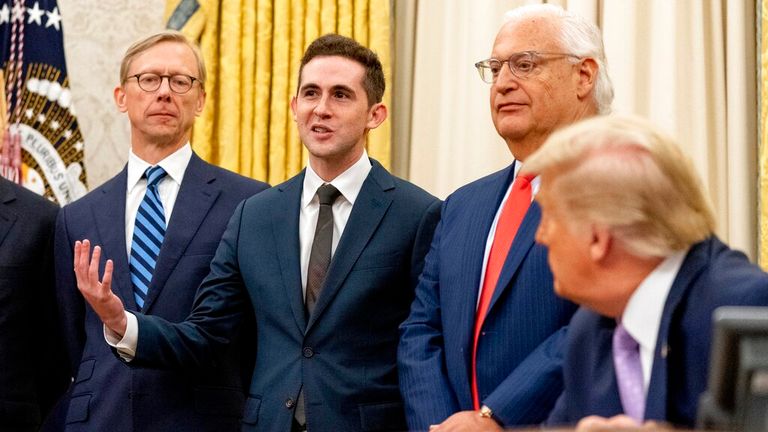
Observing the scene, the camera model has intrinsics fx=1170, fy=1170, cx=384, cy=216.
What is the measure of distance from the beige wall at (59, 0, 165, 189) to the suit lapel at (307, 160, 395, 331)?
208 centimetres

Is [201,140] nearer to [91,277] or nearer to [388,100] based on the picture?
[388,100]

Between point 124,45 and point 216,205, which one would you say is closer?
point 216,205

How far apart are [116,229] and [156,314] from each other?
1.09ft

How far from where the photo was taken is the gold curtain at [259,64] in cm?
487

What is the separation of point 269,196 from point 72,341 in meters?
0.82

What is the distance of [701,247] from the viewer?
198 cm

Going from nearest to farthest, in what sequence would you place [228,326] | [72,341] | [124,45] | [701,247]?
1. [701,247]
2. [228,326]
3. [72,341]
4. [124,45]

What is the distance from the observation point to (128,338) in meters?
3.29

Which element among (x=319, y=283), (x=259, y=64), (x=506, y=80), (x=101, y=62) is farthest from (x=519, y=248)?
(x=101, y=62)

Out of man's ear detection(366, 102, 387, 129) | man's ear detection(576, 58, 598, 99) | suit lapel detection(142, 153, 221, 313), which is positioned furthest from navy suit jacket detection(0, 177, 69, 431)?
man's ear detection(576, 58, 598, 99)

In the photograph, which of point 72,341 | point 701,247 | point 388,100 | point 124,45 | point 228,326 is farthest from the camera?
point 124,45

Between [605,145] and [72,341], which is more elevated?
[605,145]

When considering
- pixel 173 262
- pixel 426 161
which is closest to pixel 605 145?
pixel 173 262

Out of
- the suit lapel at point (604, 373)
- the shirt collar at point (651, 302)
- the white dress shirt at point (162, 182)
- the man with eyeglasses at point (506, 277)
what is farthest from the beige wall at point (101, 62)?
the shirt collar at point (651, 302)
